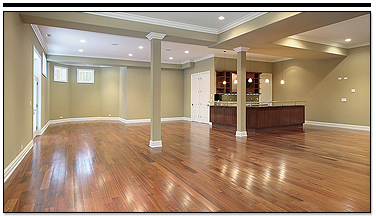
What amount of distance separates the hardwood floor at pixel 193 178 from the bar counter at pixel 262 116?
2.22 m

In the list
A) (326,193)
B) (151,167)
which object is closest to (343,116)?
(326,193)

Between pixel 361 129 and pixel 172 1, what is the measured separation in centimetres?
897

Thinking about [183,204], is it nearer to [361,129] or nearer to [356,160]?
[356,160]

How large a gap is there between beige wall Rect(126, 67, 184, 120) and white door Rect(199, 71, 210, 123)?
5.85 ft

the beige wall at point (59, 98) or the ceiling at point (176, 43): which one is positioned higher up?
the ceiling at point (176, 43)

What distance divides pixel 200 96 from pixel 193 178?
773 centimetres

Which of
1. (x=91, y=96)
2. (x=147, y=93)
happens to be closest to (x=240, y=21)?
(x=147, y=93)

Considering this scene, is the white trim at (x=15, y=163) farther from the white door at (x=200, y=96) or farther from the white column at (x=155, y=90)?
the white door at (x=200, y=96)

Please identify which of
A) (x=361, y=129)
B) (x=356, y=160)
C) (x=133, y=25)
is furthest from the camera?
(x=361, y=129)

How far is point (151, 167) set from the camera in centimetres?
382

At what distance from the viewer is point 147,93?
1136 centimetres

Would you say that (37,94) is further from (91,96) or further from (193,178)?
(193,178)

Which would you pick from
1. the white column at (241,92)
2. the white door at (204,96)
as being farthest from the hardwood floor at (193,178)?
the white door at (204,96)

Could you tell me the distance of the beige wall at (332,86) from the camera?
321 inches
